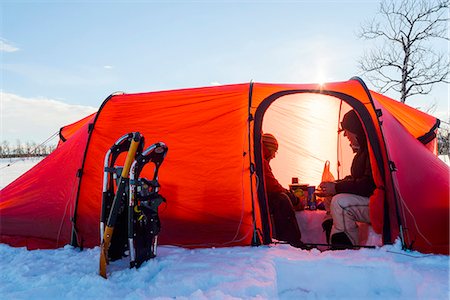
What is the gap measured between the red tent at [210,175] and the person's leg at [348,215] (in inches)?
5.9

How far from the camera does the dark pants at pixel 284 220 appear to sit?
198 inches

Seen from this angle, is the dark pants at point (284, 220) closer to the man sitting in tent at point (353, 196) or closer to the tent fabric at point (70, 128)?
the man sitting in tent at point (353, 196)

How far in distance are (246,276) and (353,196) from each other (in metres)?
1.83

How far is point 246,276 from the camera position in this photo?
356cm

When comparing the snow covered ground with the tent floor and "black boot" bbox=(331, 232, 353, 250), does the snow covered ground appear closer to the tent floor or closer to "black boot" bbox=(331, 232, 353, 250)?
"black boot" bbox=(331, 232, 353, 250)

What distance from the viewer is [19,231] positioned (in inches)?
205

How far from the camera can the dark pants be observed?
16.5ft

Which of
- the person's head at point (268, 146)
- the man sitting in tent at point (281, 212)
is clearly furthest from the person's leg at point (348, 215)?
the person's head at point (268, 146)

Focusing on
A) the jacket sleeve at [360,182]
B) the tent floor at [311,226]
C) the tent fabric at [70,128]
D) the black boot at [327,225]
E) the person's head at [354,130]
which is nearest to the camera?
the jacket sleeve at [360,182]

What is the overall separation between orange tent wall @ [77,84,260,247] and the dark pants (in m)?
0.55

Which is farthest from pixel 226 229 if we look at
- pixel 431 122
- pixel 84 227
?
pixel 431 122

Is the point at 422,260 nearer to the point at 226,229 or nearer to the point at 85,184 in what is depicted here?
the point at 226,229

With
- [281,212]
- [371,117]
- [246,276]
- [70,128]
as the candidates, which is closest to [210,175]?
[281,212]

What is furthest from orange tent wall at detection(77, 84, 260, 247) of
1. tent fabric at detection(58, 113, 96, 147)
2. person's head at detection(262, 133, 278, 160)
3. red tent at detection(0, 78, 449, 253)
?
tent fabric at detection(58, 113, 96, 147)
